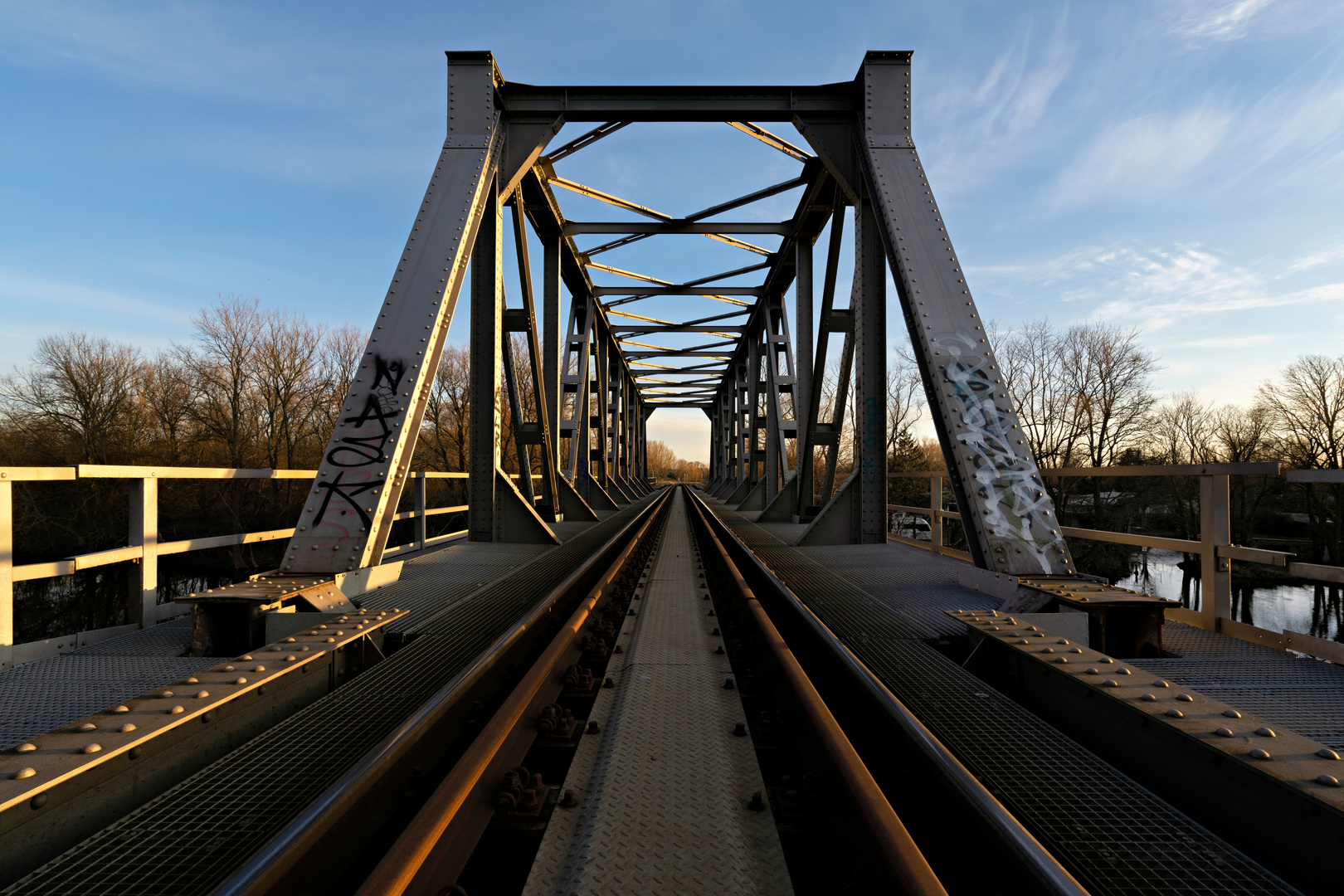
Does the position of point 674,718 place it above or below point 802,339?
below

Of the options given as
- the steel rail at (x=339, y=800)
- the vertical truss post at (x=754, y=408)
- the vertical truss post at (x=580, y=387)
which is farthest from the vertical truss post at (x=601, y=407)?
the steel rail at (x=339, y=800)

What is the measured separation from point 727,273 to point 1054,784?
1554 centimetres

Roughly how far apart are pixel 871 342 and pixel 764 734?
6.43 meters

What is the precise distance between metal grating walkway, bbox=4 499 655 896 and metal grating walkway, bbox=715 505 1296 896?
2211mm

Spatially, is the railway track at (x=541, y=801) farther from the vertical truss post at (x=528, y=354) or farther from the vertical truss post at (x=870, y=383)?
the vertical truss post at (x=528, y=354)

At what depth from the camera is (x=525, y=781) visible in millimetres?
2062

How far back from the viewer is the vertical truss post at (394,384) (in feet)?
15.6

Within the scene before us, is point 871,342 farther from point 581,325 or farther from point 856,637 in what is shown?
point 581,325

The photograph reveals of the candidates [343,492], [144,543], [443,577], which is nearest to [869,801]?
[144,543]

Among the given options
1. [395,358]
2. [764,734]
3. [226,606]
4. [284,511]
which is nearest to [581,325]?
[284,511]

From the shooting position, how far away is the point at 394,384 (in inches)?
214

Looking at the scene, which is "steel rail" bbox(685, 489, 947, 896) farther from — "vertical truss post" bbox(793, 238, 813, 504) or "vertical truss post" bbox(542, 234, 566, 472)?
"vertical truss post" bbox(542, 234, 566, 472)

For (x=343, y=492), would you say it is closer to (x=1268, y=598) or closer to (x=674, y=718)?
(x=674, y=718)

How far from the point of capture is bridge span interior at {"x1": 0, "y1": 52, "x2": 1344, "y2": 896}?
1568mm
